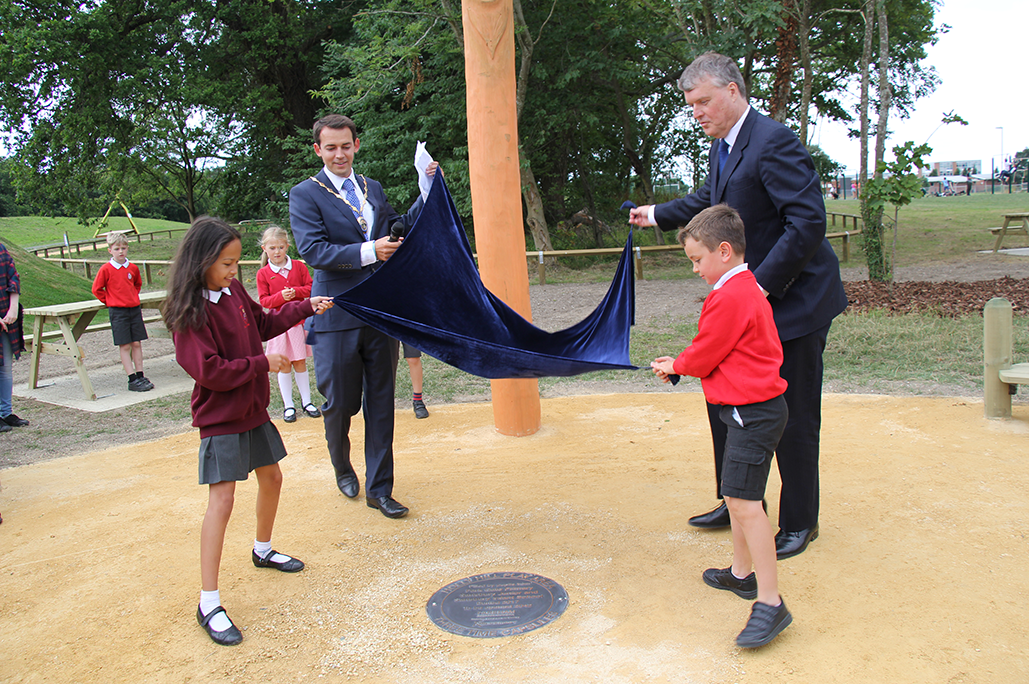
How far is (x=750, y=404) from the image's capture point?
2.64m

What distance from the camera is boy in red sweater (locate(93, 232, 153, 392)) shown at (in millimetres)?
7336

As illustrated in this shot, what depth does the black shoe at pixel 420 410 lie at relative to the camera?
5880mm

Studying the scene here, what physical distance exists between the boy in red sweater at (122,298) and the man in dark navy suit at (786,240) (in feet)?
20.7

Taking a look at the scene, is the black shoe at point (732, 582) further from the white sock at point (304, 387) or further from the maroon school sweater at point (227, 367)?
the white sock at point (304, 387)

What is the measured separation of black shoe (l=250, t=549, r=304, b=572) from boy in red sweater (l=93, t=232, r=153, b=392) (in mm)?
4865

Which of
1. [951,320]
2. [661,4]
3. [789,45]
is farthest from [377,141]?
[951,320]

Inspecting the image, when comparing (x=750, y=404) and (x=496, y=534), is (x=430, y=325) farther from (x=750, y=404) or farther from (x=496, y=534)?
(x=750, y=404)

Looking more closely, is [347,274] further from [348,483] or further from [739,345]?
[739,345]

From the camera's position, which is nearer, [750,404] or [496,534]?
[750,404]

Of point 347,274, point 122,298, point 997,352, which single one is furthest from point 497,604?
point 122,298

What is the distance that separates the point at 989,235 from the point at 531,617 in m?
19.4

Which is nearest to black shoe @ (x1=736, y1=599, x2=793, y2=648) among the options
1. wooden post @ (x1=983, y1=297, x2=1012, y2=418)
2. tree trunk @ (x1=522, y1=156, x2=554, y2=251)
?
wooden post @ (x1=983, y1=297, x2=1012, y2=418)

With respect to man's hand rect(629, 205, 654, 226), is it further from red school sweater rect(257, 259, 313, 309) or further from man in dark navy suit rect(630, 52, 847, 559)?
red school sweater rect(257, 259, 313, 309)

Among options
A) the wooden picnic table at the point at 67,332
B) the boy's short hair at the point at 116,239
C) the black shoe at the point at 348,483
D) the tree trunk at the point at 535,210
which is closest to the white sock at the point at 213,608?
the black shoe at the point at 348,483
